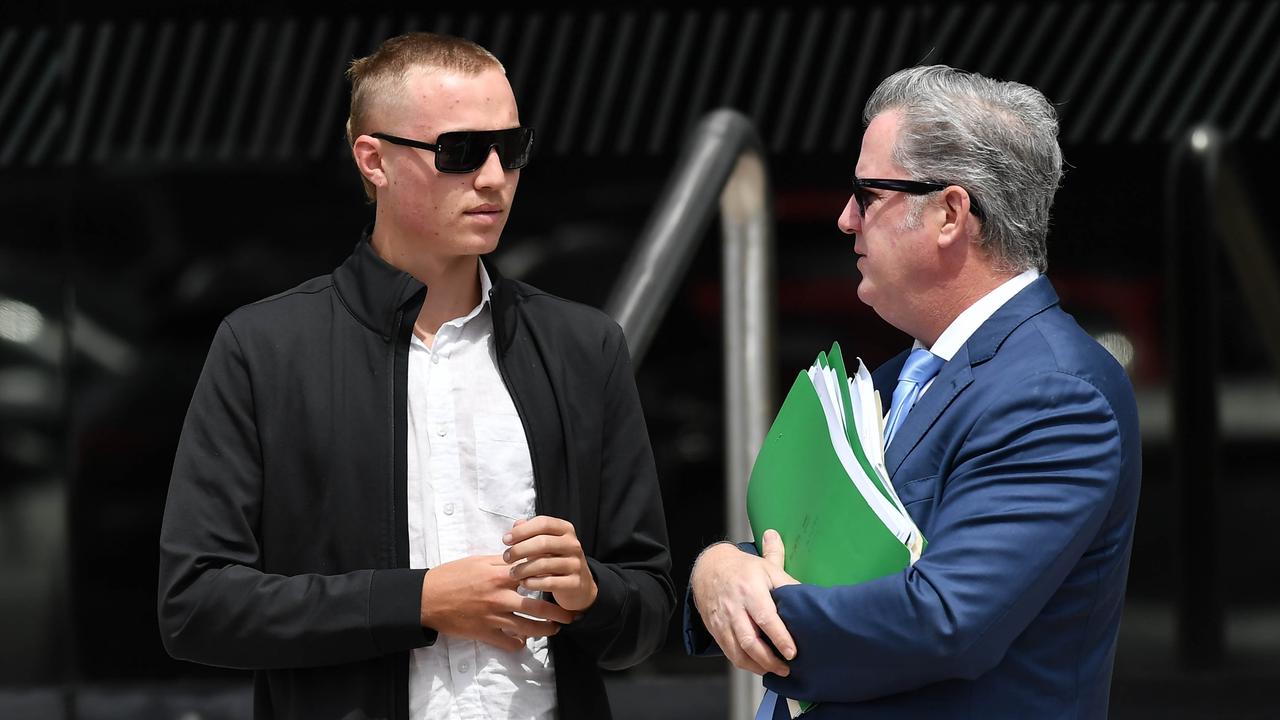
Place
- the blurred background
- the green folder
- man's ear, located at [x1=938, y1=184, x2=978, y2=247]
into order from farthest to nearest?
the blurred background < man's ear, located at [x1=938, y1=184, x2=978, y2=247] < the green folder

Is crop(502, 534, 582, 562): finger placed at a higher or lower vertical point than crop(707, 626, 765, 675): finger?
higher

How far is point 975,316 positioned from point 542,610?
66cm

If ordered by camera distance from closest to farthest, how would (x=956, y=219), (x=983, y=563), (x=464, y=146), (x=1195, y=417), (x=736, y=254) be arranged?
(x=983, y=563) → (x=956, y=219) → (x=464, y=146) → (x=736, y=254) → (x=1195, y=417)

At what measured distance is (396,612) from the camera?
209 cm

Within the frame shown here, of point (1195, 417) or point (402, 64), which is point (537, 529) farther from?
point (1195, 417)

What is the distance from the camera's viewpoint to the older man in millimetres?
1812

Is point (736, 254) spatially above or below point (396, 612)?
above

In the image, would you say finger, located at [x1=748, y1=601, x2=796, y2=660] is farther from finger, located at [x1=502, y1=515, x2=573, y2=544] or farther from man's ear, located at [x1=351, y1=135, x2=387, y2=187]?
man's ear, located at [x1=351, y1=135, x2=387, y2=187]

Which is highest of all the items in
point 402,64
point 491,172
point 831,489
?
point 402,64

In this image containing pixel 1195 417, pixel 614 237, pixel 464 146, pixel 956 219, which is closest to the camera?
pixel 956 219

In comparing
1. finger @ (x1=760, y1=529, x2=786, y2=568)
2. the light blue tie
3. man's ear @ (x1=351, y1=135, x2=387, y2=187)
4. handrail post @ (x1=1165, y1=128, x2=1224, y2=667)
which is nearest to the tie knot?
the light blue tie

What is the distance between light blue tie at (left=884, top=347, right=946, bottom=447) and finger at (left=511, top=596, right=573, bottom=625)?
473 millimetres

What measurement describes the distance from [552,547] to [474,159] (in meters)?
0.55

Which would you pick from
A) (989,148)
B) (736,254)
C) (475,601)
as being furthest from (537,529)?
(736,254)
